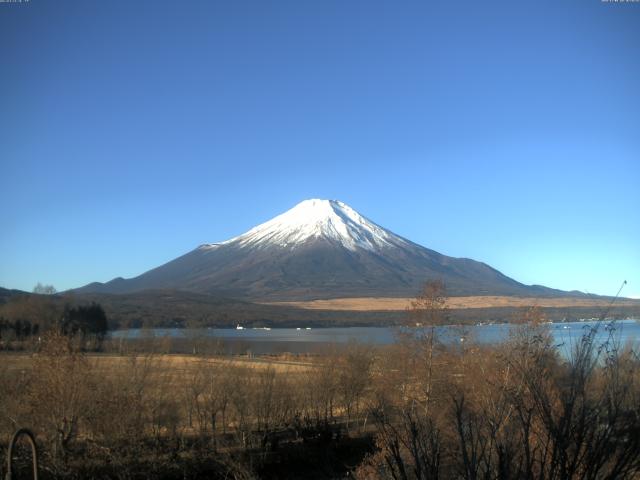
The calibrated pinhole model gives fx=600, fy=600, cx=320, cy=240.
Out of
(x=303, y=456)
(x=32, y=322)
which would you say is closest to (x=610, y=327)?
(x=303, y=456)

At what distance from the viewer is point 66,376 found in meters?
20.9

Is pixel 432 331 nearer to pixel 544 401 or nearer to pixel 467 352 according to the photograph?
pixel 467 352

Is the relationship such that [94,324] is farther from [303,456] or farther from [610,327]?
[610,327]

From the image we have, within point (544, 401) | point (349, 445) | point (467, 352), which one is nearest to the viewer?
point (544, 401)

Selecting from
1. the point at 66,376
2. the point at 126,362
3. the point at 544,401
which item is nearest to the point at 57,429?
the point at 66,376

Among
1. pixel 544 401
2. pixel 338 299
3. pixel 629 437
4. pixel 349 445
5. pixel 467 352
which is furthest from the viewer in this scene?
pixel 338 299

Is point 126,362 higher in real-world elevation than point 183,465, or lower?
higher

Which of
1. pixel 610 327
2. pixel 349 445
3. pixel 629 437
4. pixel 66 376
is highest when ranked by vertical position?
pixel 610 327

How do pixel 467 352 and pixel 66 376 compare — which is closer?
pixel 66 376

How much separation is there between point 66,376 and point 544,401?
1982 cm

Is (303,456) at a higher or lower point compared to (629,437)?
lower

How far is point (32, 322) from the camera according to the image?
7275cm

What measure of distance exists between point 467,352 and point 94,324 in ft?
219

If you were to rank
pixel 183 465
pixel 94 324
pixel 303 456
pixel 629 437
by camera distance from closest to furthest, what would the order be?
pixel 629 437 < pixel 183 465 < pixel 303 456 < pixel 94 324
